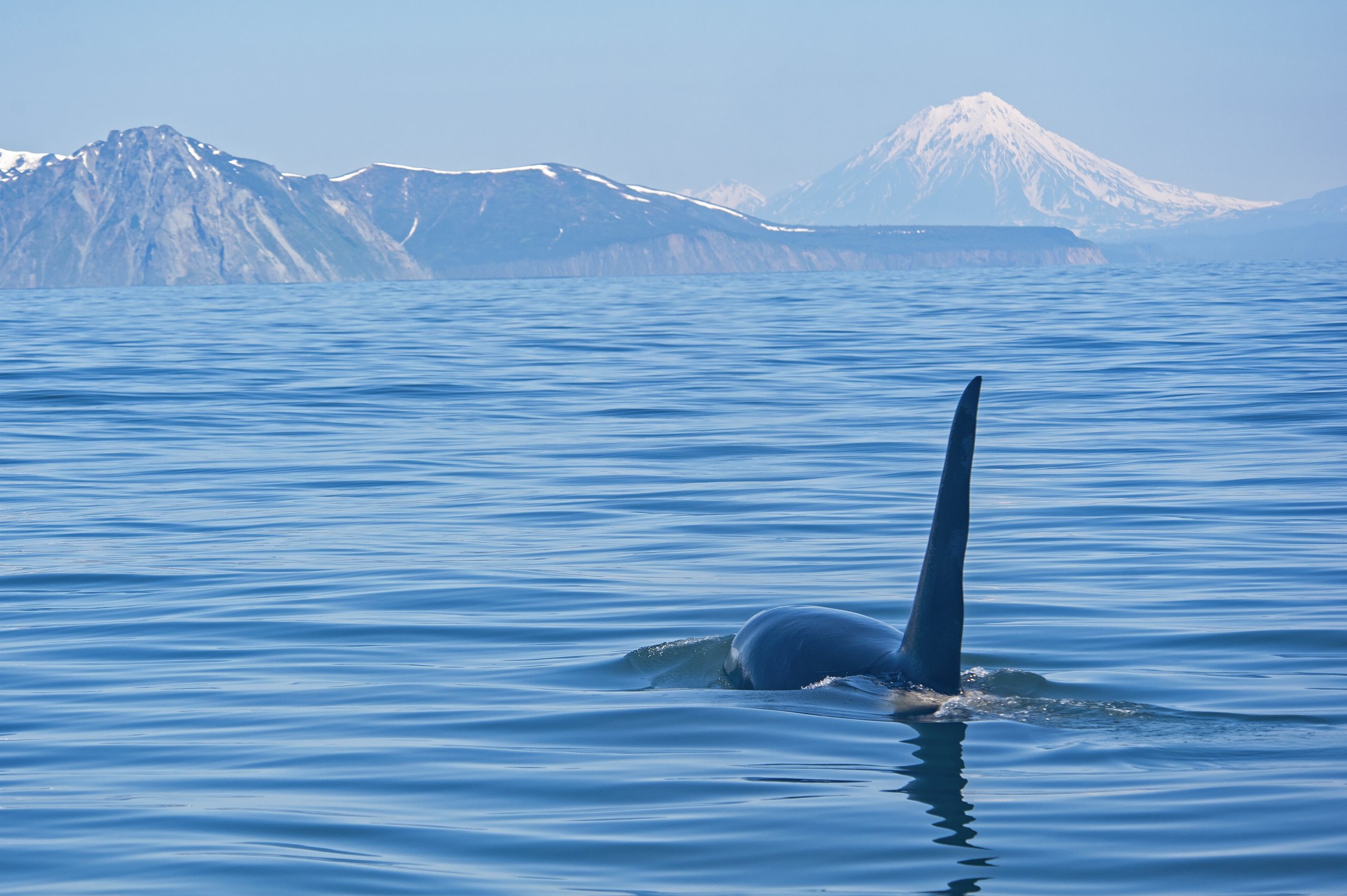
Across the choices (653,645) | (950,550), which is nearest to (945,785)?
(950,550)

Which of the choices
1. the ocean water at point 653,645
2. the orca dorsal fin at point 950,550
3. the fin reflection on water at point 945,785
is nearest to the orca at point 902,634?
the orca dorsal fin at point 950,550

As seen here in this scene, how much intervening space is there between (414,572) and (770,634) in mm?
4514

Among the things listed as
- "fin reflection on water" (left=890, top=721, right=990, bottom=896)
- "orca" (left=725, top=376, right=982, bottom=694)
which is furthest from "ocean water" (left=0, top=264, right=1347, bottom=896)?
"orca" (left=725, top=376, right=982, bottom=694)

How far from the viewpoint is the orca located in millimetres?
6730

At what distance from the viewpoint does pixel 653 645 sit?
373 inches

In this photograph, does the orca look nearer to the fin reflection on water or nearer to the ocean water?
the ocean water

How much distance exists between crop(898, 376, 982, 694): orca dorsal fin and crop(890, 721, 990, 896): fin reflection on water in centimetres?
39

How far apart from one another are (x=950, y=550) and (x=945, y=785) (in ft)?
3.56

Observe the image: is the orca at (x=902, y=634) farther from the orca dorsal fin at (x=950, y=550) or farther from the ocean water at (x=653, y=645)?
the ocean water at (x=653, y=645)

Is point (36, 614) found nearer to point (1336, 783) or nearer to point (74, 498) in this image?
point (74, 498)

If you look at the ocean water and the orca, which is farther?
the orca

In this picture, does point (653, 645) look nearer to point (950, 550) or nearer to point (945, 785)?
point (950, 550)

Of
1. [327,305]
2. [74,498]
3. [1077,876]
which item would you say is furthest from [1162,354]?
[327,305]

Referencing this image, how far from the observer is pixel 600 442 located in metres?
20.4
